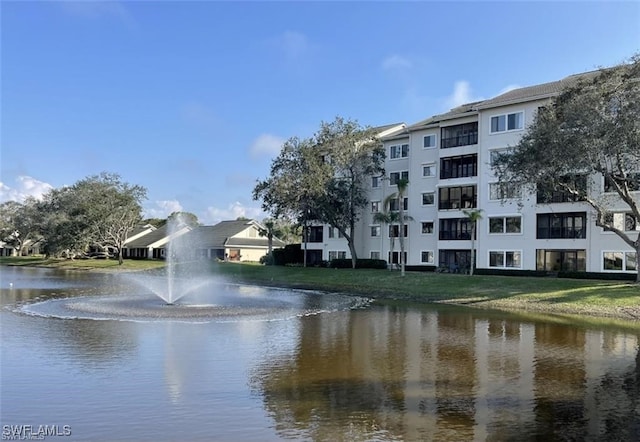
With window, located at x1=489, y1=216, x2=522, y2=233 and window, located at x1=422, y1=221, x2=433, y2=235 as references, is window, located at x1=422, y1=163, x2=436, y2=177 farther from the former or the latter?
window, located at x1=489, y1=216, x2=522, y2=233

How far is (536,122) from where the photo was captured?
4038cm

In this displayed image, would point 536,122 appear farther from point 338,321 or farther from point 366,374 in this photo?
point 366,374

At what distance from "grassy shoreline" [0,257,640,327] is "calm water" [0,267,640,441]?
31.7ft

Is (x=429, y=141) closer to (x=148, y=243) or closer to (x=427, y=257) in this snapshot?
(x=427, y=257)

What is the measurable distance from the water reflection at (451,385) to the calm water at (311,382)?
0.05 metres

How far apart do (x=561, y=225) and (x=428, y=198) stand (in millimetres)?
15037

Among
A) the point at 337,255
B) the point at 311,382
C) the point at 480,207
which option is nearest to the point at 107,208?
the point at 337,255

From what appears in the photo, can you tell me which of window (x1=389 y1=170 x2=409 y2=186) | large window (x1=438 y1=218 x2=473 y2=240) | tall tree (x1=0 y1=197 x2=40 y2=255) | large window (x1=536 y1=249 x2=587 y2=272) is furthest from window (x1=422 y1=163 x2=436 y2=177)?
tall tree (x1=0 y1=197 x2=40 y2=255)

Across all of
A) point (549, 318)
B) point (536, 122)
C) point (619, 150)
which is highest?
point (536, 122)

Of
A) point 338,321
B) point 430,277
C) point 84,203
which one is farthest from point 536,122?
point 84,203

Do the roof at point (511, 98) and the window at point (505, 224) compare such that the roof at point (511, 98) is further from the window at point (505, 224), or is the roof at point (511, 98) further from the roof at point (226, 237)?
the roof at point (226, 237)

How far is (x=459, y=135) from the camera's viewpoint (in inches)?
2286

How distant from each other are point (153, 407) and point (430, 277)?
38.6 meters

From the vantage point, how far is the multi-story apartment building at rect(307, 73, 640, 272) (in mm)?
48719
